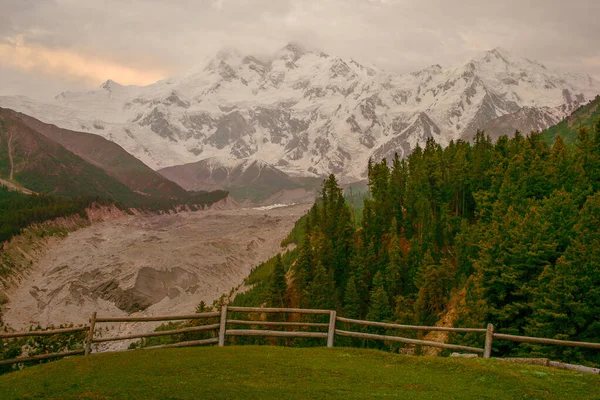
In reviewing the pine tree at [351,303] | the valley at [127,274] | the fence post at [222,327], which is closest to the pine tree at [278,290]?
the pine tree at [351,303]

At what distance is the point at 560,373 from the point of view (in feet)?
70.1

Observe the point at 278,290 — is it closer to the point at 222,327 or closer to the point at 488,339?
the point at 222,327

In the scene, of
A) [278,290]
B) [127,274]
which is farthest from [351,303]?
[127,274]

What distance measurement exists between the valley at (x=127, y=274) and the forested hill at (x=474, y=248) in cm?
1718

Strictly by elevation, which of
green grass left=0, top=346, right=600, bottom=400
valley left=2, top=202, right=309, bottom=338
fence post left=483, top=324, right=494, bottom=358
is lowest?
valley left=2, top=202, right=309, bottom=338

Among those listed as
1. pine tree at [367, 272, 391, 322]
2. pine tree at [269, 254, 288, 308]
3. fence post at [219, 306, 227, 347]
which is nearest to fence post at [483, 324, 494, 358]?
fence post at [219, 306, 227, 347]

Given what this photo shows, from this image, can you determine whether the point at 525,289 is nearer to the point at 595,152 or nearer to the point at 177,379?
the point at 595,152

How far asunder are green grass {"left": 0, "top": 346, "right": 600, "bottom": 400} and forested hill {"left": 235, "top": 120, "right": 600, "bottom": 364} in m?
20.7

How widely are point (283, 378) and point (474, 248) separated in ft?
181

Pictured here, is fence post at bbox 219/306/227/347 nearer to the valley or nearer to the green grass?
the green grass

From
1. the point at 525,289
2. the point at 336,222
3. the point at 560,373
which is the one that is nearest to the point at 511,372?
the point at 560,373

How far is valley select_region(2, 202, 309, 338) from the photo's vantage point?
296 ft

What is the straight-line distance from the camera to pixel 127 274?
107500 mm

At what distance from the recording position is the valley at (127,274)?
296ft
